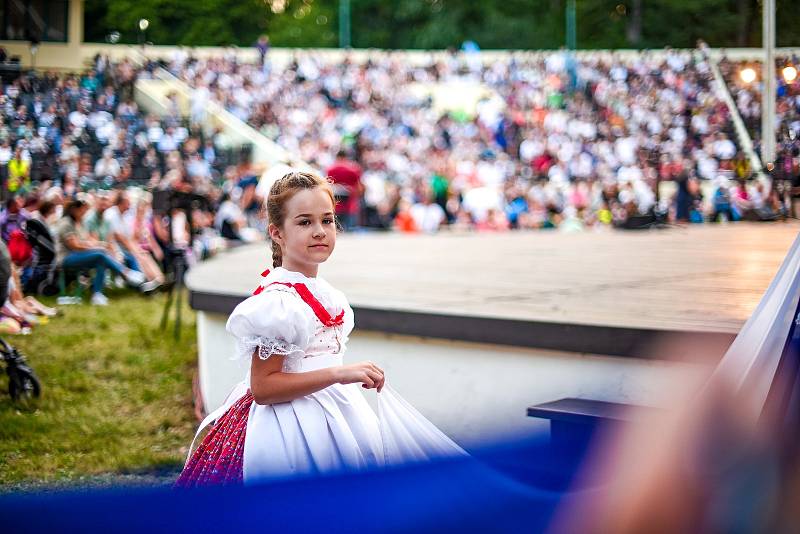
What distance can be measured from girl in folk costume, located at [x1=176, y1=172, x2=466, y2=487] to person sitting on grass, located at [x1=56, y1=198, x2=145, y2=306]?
15.1 ft

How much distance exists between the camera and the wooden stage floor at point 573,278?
3973mm

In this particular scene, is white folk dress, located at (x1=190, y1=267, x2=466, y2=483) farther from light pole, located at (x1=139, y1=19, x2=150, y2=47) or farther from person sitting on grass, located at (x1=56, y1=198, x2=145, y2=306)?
person sitting on grass, located at (x1=56, y1=198, x2=145, y2=306)

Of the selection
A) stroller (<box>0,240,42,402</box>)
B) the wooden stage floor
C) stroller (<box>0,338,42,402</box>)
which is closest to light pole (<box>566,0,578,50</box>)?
the wooden stage floor

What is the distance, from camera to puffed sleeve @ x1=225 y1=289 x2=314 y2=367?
2.14 meters

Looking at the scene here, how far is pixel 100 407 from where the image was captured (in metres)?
5.20

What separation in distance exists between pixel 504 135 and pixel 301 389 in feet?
65.8

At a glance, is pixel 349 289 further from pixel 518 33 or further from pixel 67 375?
pixel 518 33

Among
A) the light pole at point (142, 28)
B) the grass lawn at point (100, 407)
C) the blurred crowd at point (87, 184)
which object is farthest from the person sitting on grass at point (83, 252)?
the light pole at point (142, 28)

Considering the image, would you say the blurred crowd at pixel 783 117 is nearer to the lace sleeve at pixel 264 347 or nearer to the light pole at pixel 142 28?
the lace sleeve at pixel 264 347

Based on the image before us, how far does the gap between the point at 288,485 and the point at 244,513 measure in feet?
0.26

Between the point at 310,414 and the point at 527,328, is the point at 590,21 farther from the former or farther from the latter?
the point at 310,414

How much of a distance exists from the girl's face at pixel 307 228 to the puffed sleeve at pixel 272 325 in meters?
0.11

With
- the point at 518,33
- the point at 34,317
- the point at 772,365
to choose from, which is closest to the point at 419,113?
the point at 518,33

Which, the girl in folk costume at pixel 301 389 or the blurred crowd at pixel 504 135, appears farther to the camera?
the blurred crowd at pixel 504 135
